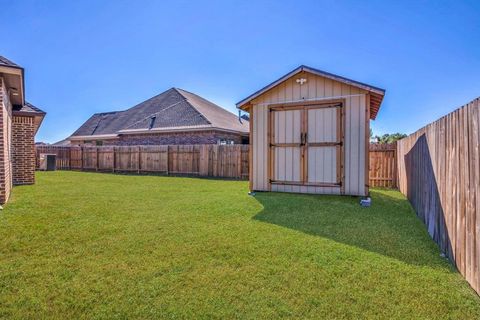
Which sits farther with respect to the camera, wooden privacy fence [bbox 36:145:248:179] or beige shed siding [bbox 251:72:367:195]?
wooden privacy fence [bbox 36:145:248:179]

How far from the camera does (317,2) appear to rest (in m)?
7.78

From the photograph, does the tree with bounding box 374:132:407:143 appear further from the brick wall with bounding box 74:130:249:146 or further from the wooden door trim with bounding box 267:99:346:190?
the wooden door trim with bounding box 267:99:346:190

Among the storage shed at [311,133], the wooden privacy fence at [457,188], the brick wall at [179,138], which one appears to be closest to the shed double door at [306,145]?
the storage shed at [311,133]

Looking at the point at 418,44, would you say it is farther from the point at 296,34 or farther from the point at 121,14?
the point at 121,14

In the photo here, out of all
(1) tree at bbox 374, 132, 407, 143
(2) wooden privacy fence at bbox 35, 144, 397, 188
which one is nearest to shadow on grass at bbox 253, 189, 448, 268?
(2) wooden privacy fence at bbox 35, 144, 397, 188

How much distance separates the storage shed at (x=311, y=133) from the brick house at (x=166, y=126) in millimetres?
8676

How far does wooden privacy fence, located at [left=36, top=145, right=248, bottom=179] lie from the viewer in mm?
12969

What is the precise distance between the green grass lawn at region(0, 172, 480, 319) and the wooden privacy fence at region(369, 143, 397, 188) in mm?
5165

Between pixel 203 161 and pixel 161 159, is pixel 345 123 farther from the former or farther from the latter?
pixel 161 159

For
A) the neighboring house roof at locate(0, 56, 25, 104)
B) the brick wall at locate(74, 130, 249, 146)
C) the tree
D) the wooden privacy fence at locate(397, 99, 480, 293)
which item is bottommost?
the wooden privacy fence at locate(397, 99, 480, 293)

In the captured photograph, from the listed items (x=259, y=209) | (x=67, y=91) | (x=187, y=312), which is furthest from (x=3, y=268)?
(x=67, y=91)

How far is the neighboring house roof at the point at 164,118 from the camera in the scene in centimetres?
1719

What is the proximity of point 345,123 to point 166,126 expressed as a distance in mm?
12846

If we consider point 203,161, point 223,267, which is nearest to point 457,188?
point 223,267
